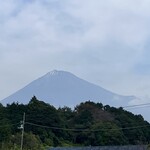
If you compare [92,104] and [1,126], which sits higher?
[92,104]

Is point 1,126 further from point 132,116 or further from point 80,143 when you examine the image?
point 132,116

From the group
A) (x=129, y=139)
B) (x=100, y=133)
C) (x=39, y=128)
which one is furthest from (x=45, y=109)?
(x=129, y=139)

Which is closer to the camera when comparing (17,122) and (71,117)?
(17,122)

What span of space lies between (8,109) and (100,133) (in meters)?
8.02

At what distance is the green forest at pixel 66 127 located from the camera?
40.3m

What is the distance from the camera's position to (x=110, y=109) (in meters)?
50.8

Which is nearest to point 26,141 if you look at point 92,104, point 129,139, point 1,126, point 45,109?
point 1,126

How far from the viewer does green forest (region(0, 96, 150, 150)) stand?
4028cm

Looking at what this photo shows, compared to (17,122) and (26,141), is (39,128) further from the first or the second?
(26,141)

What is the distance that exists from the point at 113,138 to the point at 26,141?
874 cm

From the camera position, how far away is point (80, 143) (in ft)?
144

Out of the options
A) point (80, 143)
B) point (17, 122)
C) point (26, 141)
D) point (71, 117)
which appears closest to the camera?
point (26, 141)

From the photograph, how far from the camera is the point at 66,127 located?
44.0 m

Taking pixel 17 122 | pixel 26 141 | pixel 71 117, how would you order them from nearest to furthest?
pixel 26 141
pixel 17 122
pixel 71 117
